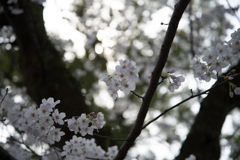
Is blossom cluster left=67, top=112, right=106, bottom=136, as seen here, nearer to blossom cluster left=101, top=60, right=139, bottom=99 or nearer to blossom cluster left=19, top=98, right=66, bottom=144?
blossom cluster left=19, top=98, right=66, bottom=144

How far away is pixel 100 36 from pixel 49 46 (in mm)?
2486

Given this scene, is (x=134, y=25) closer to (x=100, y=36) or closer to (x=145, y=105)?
(x=100, y=36)

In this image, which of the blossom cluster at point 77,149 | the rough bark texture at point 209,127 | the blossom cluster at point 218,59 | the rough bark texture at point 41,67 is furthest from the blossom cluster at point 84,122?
the rough bark texture at point 209,127

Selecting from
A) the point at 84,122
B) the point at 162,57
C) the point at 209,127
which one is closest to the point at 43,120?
the point at 84,122

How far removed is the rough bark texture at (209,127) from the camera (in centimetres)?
253

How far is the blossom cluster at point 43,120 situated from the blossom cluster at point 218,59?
1139mm

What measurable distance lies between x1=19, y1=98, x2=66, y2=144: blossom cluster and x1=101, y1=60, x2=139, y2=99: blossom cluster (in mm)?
433

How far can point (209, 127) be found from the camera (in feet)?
8.57

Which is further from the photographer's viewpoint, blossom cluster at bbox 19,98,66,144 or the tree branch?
blossom cluster at bbox 19,98,66,144

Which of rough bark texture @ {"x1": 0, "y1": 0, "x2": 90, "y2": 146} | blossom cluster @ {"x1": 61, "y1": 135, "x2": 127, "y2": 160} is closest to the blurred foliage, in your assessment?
rough bark texture @ {"x1": 0, "y1": 0, "x2": 90, "y2": 146}

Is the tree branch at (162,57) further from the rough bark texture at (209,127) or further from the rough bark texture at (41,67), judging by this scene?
the rough bark texture at (41,67)

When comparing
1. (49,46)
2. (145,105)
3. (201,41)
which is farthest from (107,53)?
(145,105)

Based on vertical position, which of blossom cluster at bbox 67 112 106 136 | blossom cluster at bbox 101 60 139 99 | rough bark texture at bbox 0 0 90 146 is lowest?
blossom cluster at bbox 67 112 106 136

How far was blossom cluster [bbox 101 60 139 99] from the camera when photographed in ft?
5.18
